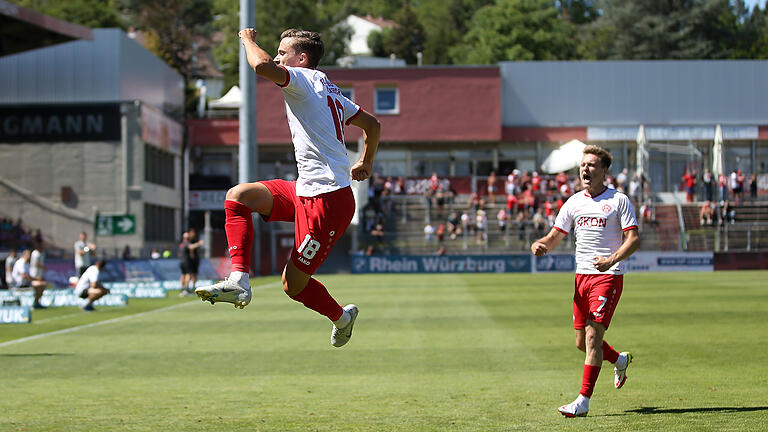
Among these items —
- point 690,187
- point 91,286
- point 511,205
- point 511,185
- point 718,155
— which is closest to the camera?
point 91,286

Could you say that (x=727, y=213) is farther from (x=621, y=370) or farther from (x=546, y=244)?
(x=546, y=244)

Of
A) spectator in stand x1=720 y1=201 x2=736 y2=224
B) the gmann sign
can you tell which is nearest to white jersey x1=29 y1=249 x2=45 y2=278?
the gmann sign

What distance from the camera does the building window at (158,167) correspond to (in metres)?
49.8

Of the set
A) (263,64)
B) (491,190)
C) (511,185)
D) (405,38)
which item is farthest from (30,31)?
(405,38)

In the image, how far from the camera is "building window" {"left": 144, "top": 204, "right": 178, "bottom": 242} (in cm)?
4962

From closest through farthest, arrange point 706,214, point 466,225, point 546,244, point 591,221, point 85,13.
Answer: point 546,244
point 591,221
point 466,225
point 706,214
point 85,13

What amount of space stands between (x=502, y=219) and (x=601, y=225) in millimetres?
36105

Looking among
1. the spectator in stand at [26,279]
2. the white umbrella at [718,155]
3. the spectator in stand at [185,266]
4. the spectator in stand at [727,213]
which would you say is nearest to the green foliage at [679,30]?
the white umbrella at [718,155]

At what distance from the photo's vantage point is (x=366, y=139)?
757cm

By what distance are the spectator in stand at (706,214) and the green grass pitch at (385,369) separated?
806 inches

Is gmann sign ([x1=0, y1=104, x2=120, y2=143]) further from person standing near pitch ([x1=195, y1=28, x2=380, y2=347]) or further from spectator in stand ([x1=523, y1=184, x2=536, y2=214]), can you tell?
person standing near pitch ([x1=195, y1=28, x2=380, y2=347])

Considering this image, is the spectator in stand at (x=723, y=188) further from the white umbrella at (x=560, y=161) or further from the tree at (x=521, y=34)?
the tree at (x=521, y=34)

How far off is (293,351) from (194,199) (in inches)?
1628

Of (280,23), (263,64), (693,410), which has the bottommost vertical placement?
(693,410)
